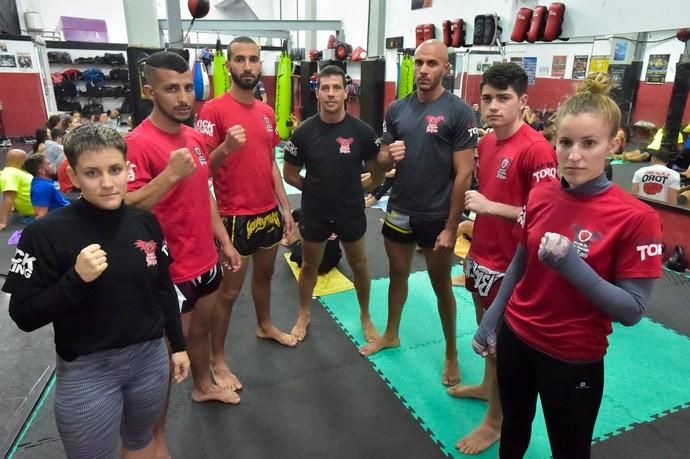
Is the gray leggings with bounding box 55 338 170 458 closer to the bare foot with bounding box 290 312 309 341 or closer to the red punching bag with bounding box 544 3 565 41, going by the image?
the bare foot with bounding box 290 312 309 341

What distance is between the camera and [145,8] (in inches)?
181

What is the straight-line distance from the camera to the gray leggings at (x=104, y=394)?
4.62ft

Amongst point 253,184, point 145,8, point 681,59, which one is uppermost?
point 145,8

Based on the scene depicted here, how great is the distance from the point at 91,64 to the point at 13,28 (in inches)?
77.8

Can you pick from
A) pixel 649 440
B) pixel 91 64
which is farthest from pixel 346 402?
pixel 91 64

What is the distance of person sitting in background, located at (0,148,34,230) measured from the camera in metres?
5.50

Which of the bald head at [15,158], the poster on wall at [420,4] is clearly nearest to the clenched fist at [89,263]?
the bald head at [15,158]

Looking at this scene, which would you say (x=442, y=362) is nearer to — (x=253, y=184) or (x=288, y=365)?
(x=288, y=365)

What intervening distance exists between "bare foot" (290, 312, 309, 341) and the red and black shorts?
1.43m

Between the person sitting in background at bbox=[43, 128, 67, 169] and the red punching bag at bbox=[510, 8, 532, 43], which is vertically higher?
the red punching bag at bbox=[510, 8, 532, 43]

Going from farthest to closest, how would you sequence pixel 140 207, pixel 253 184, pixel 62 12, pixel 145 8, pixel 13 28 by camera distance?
pixel 62 12, pixel 13 28, pixel 145 8, pixel 253 184, pixel 140 207

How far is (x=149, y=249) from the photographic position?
1.53 m

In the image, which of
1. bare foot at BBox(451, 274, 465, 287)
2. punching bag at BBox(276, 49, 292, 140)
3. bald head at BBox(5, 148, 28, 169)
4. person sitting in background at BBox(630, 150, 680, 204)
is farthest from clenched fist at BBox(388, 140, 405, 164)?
punching bag at BBox(276, 49, 292, 140)

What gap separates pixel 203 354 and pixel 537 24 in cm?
614
